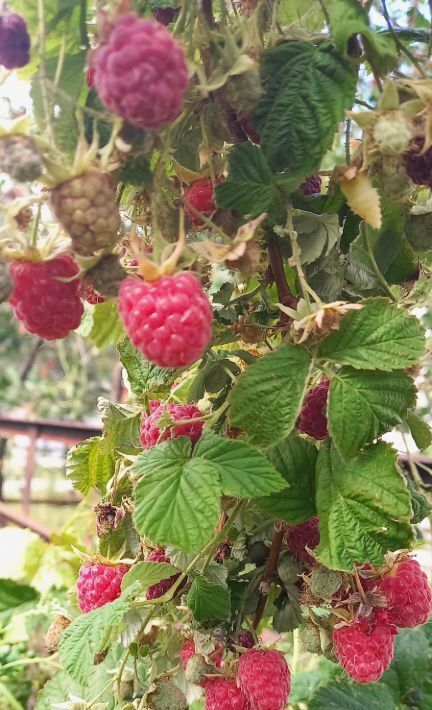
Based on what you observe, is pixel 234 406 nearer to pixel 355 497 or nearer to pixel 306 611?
pixel 355 497

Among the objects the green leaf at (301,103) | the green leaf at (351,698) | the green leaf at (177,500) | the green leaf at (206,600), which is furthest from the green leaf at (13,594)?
the green leaf at (301,103)

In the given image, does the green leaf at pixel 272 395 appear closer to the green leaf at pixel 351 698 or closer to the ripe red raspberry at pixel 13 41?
the ripe red raspberry at pixel 13 41

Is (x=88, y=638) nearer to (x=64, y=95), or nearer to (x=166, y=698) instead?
(x=166, y=698)

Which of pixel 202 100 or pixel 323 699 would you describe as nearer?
pixel 202 100

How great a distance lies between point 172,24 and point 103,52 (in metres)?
0.17

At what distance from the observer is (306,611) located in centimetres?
76

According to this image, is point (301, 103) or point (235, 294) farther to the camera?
point (235, 294)

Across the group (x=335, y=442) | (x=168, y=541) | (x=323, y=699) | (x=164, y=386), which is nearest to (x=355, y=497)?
(x=335, y=442)

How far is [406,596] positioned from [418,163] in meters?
0.42

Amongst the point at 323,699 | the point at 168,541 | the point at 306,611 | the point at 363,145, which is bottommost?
the point at 323,699

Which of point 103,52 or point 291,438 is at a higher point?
point 103,52

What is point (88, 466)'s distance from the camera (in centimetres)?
87

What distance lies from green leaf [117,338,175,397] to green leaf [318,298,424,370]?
0.21 meters

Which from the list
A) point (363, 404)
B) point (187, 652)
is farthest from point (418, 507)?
point (187, 652)
